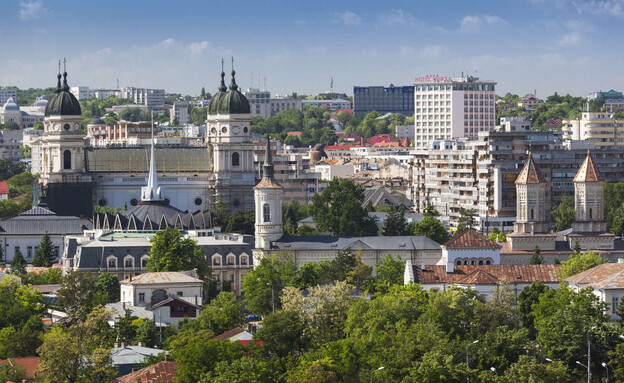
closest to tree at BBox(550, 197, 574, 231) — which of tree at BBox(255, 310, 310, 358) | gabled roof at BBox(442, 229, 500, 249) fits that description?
gabled roof at BBox(442, 229, 500, 249)

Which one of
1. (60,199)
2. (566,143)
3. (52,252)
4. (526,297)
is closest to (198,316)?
(526,297)

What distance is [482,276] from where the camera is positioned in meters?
110

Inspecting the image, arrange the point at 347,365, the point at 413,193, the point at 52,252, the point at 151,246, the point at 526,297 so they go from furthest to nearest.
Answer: the point at 413,193
the point at 52,252
the point at 151,246
the point at 526,297
the point at 347,365

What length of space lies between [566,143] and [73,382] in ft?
328

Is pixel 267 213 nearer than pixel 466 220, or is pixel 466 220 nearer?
pixel 267 213

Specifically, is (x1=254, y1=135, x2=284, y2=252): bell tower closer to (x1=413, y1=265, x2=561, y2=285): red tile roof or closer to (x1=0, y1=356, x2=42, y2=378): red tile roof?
(x1=413, y1=265, x2=561, y2=285): red tile roof

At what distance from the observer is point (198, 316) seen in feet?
372

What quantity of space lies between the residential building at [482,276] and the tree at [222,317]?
1087cm

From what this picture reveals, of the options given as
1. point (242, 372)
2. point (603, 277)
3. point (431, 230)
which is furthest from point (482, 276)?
point (431, 230)

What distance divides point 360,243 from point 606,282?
33336 mm

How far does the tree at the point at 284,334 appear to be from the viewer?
9844cm

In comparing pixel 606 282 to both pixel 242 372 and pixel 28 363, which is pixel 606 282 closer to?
pixel 242 372

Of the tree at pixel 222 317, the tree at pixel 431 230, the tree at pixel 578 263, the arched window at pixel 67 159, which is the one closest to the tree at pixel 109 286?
the tree at pixel 222 317

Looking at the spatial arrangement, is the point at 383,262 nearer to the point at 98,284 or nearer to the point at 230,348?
the point at 98,284
